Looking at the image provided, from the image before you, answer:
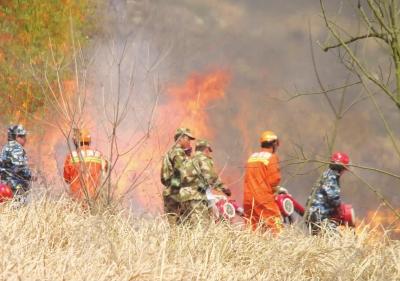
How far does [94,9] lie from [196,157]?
359 inches

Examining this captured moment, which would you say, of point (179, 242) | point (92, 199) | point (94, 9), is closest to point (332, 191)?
point (92, 199)

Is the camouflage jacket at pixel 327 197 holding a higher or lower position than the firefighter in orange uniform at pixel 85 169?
lower

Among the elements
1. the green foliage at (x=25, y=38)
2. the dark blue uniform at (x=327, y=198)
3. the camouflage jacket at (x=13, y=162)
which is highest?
the green foliage at (x=25, y=38)

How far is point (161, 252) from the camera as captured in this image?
239 inches

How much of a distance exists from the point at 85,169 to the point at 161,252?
129 inches

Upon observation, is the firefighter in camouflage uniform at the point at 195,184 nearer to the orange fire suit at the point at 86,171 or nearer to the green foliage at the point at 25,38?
the orange fire suit at the point at 86,171

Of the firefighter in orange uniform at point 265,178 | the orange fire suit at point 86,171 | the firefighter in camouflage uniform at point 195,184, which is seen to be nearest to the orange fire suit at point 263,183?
the firefighter in orange uniform at point 265,178

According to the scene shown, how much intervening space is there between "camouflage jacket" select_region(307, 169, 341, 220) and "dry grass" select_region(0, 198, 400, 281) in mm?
1893

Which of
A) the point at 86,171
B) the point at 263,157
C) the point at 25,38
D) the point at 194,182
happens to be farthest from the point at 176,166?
the point at 25,38

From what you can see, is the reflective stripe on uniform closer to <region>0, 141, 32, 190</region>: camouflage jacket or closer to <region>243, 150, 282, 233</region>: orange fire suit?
<region>243, 150, 282, 233</region>: orange fire suit

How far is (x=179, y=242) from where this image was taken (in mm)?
6715

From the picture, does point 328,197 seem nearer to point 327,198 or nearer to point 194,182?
point 327,198

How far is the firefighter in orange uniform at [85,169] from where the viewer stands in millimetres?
8875

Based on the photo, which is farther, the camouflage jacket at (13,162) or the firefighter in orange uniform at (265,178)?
the camouflage jacket at (13,162)
